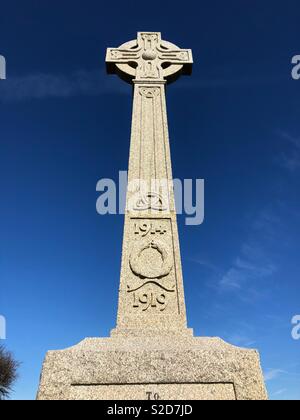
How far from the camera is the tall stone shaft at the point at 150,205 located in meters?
4.43

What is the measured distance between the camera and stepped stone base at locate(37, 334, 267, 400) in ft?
10.8

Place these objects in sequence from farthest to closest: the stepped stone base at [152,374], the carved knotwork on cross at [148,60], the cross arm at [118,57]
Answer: the cross arm at [118,57] → the carved knotwork on cross at [148,60] → the stepped stone base at [152,374]

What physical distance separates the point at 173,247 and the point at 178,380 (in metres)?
2.01

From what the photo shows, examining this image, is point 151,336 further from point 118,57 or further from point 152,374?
point 118,57

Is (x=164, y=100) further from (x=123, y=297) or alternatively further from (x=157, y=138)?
(x=123, y=297)

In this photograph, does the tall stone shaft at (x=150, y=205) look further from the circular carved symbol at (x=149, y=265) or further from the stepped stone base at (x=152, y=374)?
the stepped stone base at (x=152, y=374)

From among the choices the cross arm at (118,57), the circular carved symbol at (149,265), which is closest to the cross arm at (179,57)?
the cross arm at (118,57)

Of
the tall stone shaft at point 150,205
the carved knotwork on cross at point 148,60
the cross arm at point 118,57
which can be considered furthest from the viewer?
the cross arm at point 118,57

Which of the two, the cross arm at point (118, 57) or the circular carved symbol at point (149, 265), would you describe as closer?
the circular carved symbol at point (149, 265)

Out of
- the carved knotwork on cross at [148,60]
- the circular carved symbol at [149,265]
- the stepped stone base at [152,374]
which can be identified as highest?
the carved knotwork on cross at [148,60]

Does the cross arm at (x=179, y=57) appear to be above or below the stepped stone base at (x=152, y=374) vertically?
above

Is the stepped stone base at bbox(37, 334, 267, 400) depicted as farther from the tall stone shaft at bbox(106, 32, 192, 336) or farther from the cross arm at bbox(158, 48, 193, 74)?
the cross arm at bbox(158, 48, 193, 74)

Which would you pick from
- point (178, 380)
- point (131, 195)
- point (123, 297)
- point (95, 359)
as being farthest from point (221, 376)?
point (131, 195)
